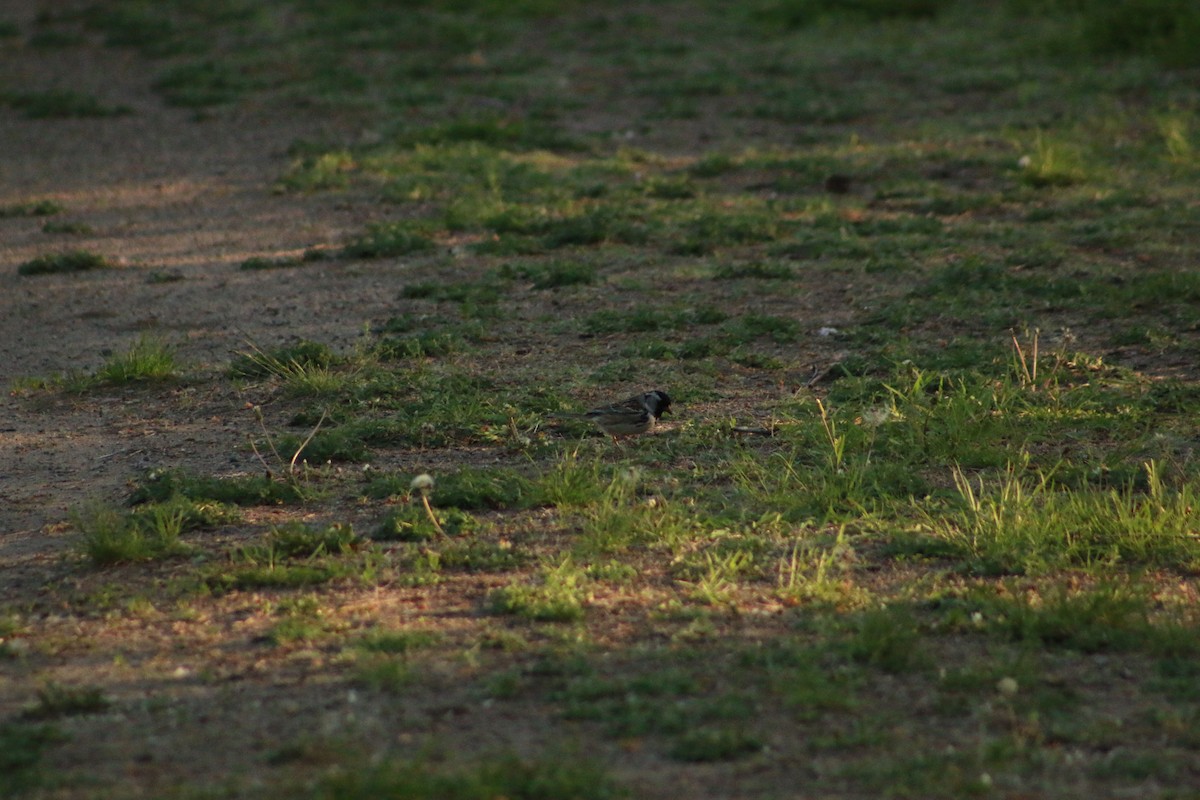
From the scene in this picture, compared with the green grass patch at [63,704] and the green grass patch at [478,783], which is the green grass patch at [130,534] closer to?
the green grass patch at [63,704]

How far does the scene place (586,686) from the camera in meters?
3.75

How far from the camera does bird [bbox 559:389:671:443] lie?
5578 millimetres

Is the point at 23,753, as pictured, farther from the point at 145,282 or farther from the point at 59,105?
the point at 59,105

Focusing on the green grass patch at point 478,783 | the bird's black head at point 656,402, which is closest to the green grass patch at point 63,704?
the green grass patch at point 478,783

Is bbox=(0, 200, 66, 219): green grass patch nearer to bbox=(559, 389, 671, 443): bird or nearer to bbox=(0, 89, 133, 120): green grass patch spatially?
bbox=(0, 89, 133, 120): green grass patch

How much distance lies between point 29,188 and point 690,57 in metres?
6.75

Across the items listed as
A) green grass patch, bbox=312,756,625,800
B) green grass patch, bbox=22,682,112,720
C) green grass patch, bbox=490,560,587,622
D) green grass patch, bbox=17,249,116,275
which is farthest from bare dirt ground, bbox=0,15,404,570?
green grass patch, bbox=312,756,625,800

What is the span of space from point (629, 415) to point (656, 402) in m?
0.17

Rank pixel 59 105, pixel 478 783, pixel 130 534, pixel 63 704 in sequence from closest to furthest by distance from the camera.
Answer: pixel 478 783, pixel 63 704, pixel 130 534, pixel 59 105

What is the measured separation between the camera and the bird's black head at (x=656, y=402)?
566 centimetres

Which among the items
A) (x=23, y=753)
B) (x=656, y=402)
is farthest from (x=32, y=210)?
(x=23, y=753)

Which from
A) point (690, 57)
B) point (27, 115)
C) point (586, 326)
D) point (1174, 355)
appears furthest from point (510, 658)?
point (690, 57)

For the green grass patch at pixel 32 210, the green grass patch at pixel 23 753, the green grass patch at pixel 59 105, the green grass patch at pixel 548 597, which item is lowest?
the green grass patch at pixel 548 597

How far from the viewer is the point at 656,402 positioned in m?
5.70
